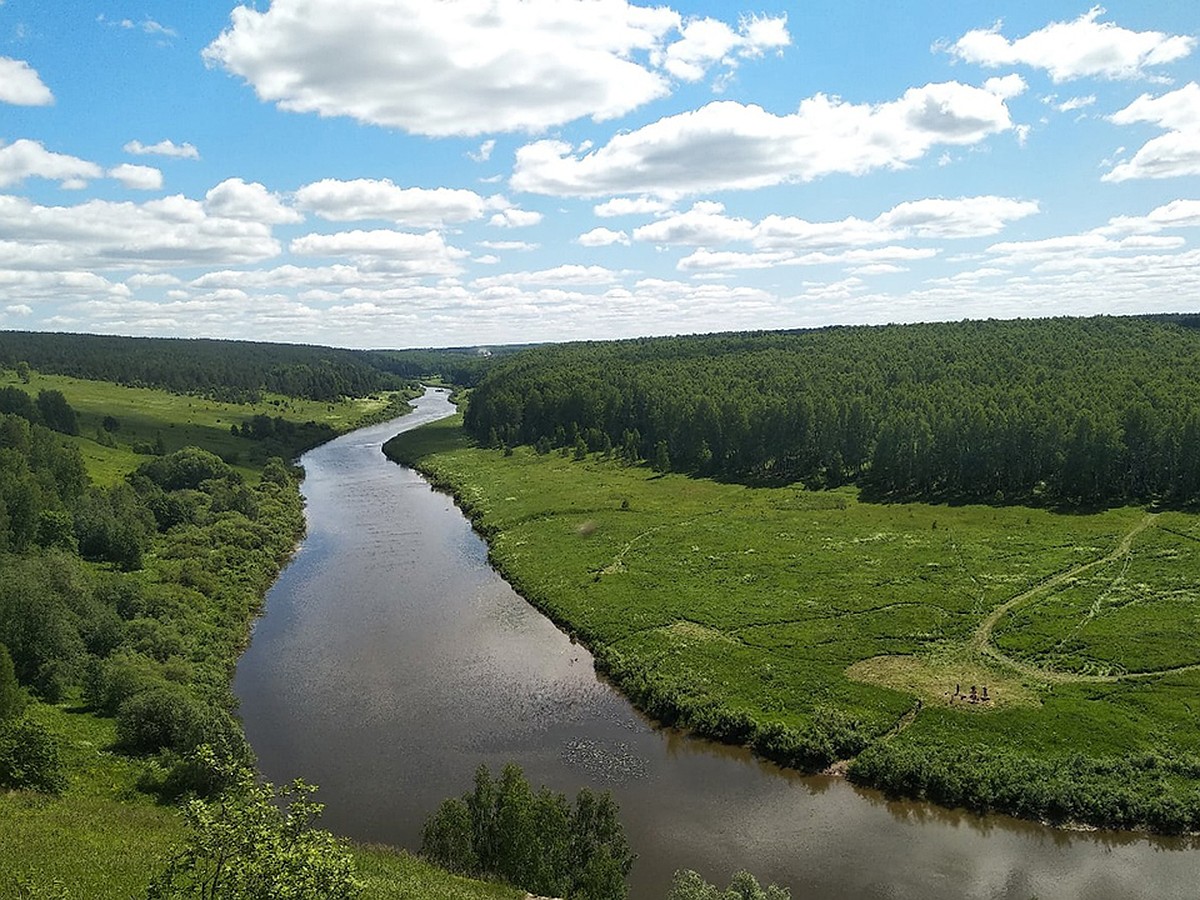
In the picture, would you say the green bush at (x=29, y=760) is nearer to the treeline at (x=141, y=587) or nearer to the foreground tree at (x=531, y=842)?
the treeline at (x=141, y=587)

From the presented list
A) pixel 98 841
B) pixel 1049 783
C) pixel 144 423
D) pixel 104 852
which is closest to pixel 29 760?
pixel 98 841

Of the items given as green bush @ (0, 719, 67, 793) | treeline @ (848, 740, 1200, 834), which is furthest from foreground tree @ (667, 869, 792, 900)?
green bush @ (0, 719, 67, 793)

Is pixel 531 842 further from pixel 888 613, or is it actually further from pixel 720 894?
pixel 888 613

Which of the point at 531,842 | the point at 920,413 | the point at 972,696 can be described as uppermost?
the point at 920,413

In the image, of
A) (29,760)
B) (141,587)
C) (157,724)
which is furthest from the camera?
(141,587)

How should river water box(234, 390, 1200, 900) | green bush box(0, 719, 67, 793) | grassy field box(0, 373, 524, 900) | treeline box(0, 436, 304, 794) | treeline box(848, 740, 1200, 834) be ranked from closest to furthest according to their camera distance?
grassy field box(0, 373, 524, 900) < green bush box(0, 719, 67, 793) < river water box(234, 390, 1200, 900) < treeline box(848, 740, 1200, 834) < treeline box(0, 436, 304, 794)

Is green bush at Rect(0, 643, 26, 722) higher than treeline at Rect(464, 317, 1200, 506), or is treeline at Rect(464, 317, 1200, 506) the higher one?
treeline at Rect(464, 317, 1200, 506)

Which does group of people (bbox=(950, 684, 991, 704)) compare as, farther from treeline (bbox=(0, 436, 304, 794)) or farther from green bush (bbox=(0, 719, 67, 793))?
green bush (bbox=(0, 719, 67, 793))
